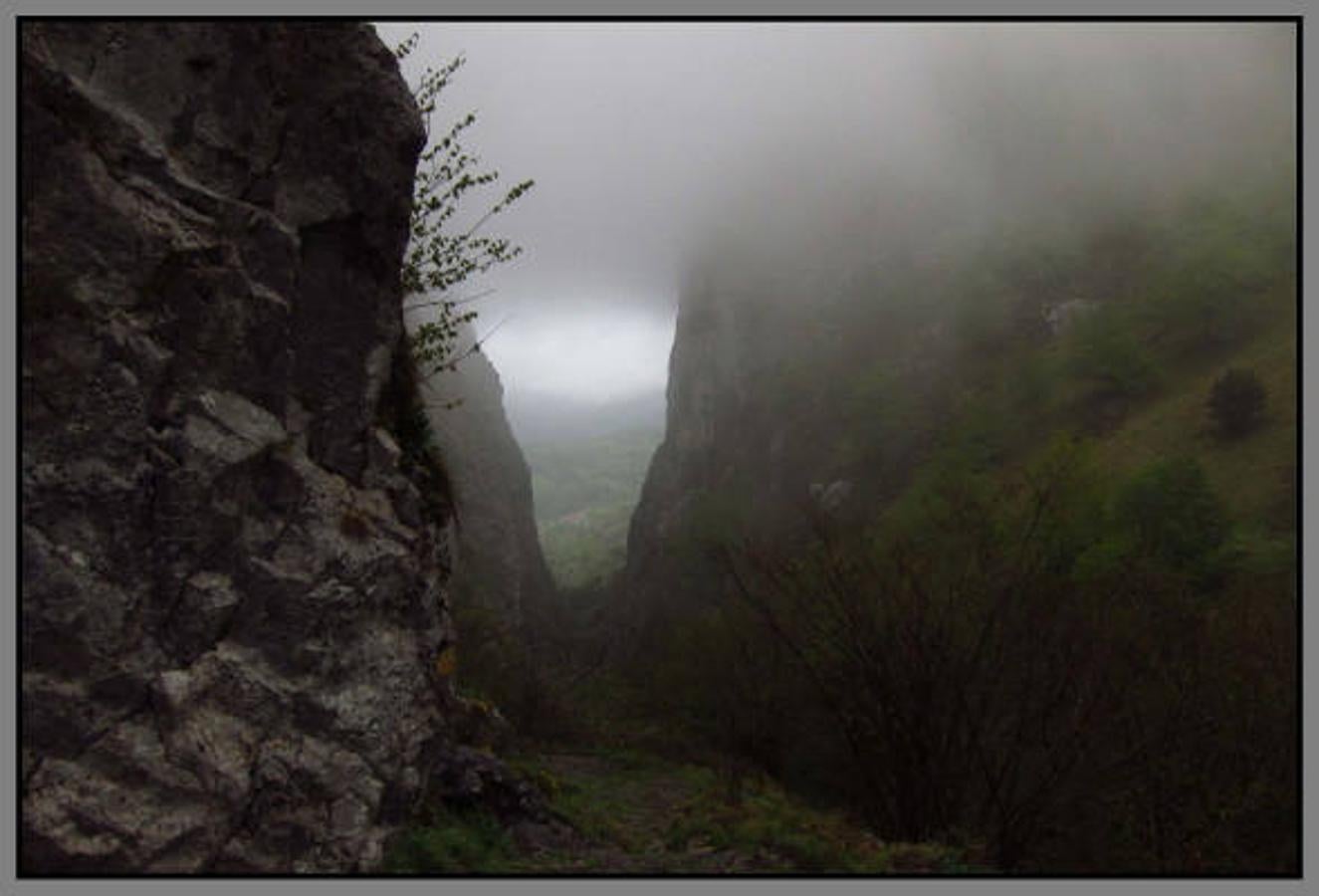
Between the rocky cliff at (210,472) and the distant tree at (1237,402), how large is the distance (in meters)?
41.3

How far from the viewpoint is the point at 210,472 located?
863 cm

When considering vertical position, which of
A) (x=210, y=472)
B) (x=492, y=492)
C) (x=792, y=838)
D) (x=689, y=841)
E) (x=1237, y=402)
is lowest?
(x=689, y=841)

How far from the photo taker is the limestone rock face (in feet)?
24.6

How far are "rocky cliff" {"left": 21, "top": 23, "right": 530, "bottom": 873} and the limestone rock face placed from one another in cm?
2

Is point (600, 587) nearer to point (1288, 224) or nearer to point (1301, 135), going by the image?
point (1288, 224)

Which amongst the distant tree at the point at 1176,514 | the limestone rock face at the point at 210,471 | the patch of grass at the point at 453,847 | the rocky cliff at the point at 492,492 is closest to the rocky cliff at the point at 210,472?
the limestone rock face at the point at 210,471

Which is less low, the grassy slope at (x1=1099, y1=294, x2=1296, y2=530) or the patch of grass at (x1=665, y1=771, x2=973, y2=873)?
the grassy slope at (x1=1099, y1=294, x2=1296, y2=530)

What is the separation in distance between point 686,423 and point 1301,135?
266 feet

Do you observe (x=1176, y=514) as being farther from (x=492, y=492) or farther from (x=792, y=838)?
(x=492, y=492)

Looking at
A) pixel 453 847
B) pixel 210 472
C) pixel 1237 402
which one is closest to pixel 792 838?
pixel 453 847

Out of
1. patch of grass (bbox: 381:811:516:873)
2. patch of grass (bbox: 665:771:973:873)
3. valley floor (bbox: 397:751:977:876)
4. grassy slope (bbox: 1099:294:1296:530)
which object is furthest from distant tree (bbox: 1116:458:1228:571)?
patch of grass (bbox: 381:811:516:873)

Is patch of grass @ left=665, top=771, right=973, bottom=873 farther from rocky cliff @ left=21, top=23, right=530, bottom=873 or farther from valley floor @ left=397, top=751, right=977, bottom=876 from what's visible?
rocky cliff @ left=21, top=23, right=530, bottom=873

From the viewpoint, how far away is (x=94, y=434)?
25.9 ft

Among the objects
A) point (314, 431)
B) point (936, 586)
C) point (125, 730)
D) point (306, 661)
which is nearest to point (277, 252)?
point (314, 431)
